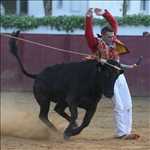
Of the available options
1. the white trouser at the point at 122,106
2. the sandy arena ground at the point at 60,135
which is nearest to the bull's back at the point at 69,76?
the white trouser at the point at 122,106

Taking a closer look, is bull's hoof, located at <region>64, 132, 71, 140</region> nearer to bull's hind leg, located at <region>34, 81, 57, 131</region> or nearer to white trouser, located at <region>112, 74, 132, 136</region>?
bull's hind leg, located at <region>34, 81, 57, 131</region>

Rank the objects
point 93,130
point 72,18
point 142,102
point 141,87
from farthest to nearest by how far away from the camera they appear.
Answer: point 72,18
point 141,87
point 142,102
point 93,130

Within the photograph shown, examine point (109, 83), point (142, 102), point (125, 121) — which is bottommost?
point (142, 102)

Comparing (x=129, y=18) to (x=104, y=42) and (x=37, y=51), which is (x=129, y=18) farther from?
(x=104, y=42)

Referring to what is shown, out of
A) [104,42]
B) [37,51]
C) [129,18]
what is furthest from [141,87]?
[104,42]

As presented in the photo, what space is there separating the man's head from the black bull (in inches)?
13.4

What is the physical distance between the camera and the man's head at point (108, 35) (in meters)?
8.72

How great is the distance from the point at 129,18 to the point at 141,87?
4.09 meters

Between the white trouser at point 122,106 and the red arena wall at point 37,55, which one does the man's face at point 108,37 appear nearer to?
the white trouser at point 122,106

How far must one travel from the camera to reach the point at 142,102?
48.5 feet

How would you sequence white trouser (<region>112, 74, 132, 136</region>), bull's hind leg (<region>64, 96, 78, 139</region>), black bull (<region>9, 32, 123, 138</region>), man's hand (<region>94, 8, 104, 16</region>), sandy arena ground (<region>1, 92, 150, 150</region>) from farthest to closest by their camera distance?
white trouser (<region>112, 74, 132, 136</region>) < man's hand (<region>94, 8, 104, 16</region>) < bull's hind leg (<region>64, 96, 78, 139</region>) < black bull (<region>9, 32, 123, 138</region>) < sandy arena ground (<region>1, 92, 150, 150</region>)

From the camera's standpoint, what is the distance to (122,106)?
881 centimetres

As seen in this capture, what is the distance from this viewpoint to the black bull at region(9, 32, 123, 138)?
27.2 ft

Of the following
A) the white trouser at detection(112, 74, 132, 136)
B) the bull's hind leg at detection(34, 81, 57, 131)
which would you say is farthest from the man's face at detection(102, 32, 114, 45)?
the bull's hind leg at detection(34, 81, 57, 131)
